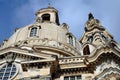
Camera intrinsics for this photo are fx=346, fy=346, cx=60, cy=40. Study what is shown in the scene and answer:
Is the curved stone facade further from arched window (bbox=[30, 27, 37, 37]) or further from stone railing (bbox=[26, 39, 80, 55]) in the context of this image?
arched window (bbox=[30, 27, 37, 37])

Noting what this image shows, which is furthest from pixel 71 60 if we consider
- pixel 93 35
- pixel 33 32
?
pixel 33 32

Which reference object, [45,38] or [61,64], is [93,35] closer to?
[45,38]

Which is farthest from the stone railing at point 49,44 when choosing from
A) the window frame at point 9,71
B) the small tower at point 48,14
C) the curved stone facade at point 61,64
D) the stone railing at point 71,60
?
the small tower at point 48,14

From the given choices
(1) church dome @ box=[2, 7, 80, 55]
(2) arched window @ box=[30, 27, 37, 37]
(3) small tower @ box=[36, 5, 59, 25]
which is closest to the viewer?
(1) church dome @ box=[2, 7, 80, 55]

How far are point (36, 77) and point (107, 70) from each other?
17.7 feet

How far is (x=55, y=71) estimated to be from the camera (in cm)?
2762

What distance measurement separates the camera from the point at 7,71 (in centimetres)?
2814

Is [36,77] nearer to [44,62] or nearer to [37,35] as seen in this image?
[44,62]

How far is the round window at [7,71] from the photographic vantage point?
27.5 metres

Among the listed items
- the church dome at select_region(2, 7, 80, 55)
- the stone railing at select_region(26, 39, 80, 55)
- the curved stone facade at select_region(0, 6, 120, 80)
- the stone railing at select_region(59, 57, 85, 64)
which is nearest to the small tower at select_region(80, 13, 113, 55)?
the curved stone facade at select_region(0, 6, 120, 80)

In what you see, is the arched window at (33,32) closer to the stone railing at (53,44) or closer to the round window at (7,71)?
the stone railing at (53,44)

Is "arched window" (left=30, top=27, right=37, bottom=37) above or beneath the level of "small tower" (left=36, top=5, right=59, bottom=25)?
beneath

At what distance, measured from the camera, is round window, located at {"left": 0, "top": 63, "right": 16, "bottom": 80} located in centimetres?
2750

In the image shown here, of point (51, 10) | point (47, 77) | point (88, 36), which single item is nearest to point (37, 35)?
point (88, 36)
